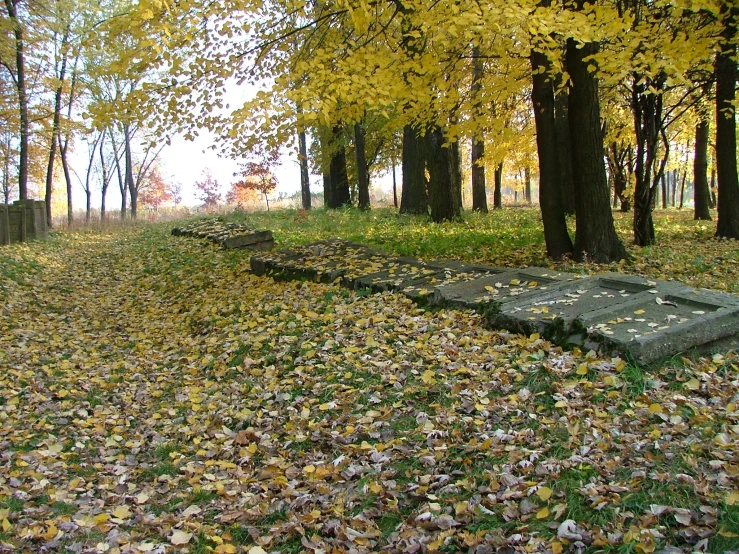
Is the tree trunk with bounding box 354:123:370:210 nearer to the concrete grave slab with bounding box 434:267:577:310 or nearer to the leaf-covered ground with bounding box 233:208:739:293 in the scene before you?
the leaf-covered ground with bounding box 233:208:739:293

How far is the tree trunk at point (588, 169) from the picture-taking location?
26.6 feet

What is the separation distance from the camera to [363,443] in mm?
3900

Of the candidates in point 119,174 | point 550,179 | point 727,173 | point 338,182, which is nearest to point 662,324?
point 550,179

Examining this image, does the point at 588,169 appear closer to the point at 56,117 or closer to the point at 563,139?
the point at 563,139

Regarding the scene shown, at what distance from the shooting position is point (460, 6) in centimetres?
630

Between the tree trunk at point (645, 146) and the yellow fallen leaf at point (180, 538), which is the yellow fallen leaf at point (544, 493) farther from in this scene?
the tree trunk at point (645, 146)

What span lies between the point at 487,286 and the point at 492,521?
3545 mm

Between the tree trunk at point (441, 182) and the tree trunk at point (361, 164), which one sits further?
the tree trunk at point (361, 164)

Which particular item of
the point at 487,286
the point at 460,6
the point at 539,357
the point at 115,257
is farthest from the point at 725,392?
the point at 115,257

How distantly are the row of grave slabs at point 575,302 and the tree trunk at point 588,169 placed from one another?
239 centimetres

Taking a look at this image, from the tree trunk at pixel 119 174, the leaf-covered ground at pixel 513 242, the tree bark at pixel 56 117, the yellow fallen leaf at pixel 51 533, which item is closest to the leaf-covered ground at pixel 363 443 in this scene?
the yellow fallen leaf at pixel 51 533

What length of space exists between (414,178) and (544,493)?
1433 cm

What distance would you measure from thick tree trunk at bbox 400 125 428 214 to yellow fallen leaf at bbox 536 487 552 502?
13620 mm

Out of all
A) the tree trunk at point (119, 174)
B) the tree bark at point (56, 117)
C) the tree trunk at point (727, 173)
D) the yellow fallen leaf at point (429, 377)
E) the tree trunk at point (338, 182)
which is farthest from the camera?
the tree trunk at point (119, 174)
